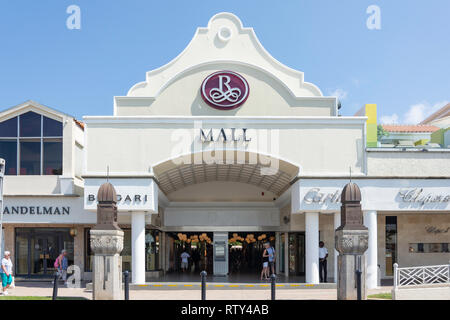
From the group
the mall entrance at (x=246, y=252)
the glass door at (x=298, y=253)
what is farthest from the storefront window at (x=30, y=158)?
the glass door at (x=298, y=253)

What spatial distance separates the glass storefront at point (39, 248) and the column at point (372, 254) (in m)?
15.1

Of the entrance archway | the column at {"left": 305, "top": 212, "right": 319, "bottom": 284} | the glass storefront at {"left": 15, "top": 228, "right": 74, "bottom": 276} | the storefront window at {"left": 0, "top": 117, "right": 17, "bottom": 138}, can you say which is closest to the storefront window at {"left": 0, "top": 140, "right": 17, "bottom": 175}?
the storefront window at {"left": 0, "top": 117, "right": 17, "bottom": 138}

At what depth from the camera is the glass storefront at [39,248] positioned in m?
28.4

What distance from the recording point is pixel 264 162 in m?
24.2

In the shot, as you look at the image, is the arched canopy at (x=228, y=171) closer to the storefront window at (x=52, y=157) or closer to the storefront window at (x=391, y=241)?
the storefront window at (x=52, y=157)

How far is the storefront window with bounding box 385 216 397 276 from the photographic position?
28359 mm

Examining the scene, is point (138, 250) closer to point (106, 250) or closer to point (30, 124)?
point (106, 250)

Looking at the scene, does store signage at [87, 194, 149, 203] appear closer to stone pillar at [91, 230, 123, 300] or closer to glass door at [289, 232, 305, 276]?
stone pillar at [91, 230, 123, 300]

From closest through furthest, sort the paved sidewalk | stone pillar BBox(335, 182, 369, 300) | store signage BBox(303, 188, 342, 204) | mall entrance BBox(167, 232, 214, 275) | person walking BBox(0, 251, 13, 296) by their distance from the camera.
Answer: stone pillar BBox(335, 182, 369, 300)
the paved sidewalk
person walking BBox(0, 251, 13, 296)
store signage BBox(303, 188, 342, 204)
mall entrance BBox(167, 232, 214, 275)

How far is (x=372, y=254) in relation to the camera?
23.5 metres

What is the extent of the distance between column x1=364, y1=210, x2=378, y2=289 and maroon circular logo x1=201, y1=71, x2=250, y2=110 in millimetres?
7530

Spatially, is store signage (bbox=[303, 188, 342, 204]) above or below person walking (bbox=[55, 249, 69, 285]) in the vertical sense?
above

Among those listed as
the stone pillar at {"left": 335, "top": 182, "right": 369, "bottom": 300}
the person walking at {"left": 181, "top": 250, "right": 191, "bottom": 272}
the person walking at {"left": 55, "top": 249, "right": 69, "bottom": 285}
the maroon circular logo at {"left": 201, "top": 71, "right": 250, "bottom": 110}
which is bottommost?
the person walking at {"left": 181, "top": 250, "right": 191, "bottom": 272}

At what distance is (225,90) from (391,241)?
12309mm
